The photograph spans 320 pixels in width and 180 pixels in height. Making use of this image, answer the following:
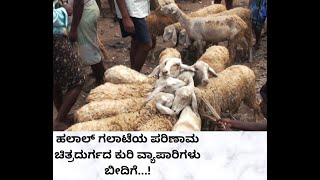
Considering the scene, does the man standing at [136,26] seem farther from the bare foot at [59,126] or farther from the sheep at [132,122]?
the bare foot at [59,126]

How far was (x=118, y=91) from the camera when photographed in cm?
459

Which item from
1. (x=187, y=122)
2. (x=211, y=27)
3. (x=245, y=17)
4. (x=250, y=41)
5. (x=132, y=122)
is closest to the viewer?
(x=187, y=122)

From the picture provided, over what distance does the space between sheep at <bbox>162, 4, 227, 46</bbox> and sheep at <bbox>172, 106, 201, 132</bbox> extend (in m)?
1.88

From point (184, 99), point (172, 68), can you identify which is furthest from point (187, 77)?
point (184, 99)

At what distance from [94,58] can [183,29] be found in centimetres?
142

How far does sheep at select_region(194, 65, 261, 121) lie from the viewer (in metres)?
4.56

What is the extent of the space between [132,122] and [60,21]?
3.56 feet

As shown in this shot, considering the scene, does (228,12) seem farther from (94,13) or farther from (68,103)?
(68,103)

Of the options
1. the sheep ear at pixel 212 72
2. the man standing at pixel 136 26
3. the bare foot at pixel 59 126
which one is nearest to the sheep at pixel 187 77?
the sheep ear at pixel 212 72

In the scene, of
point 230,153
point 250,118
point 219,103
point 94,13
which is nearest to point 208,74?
point 219,103

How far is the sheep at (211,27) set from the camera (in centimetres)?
564

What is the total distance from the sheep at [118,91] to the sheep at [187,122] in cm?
52

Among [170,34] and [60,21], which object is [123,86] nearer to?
[60,21]

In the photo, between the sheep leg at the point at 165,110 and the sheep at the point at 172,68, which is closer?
the sheep leg at the point at 165,110
